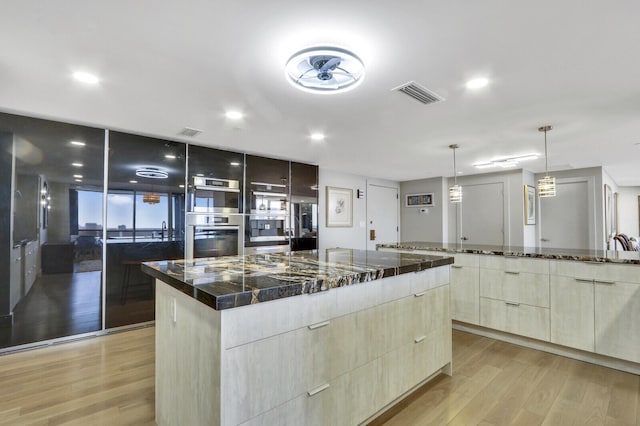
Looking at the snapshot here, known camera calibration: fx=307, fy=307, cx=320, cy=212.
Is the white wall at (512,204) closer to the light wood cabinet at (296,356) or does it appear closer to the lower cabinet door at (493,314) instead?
the lower cabinet door at (493,314)

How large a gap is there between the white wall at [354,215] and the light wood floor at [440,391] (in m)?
3.14

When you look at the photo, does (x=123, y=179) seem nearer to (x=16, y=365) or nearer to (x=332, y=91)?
(x=16, y=365)

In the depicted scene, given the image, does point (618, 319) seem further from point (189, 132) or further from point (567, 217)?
point (189, 132)

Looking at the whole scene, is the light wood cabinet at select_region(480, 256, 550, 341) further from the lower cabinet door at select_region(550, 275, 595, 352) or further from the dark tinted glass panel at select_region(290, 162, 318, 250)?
the dark tinted glass panel at select_region(290, 162, 318, 250)

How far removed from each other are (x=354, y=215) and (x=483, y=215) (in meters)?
2.62

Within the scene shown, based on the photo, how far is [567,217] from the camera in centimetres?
580

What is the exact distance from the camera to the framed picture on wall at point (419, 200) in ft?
22.3

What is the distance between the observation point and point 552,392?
2.14m

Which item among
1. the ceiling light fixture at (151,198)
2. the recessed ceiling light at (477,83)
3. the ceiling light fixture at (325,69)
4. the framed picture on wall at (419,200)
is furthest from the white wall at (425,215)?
the ceiling light fixture at (151,198)

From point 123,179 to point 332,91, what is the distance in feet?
8.70

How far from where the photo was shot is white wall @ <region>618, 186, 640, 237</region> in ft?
26.8

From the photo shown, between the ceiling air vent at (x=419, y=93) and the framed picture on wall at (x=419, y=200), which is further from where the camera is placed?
the framed picture on wall at (x=419, y=200)

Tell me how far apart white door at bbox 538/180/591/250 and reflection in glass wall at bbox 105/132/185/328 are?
658cm

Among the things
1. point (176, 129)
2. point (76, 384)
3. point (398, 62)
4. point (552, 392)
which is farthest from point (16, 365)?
point (552, 392)
